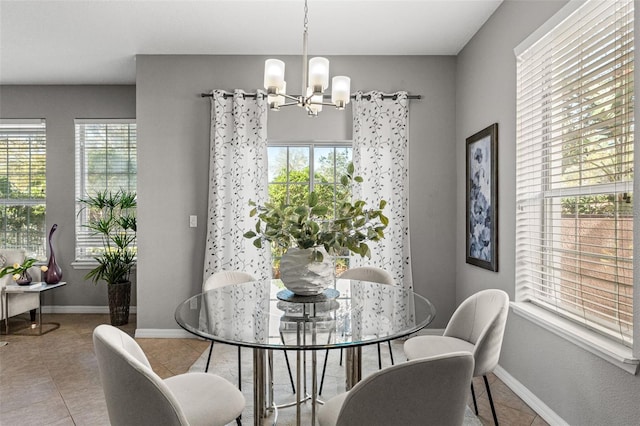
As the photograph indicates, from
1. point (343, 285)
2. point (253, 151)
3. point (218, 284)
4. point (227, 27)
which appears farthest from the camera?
point (253, 151)

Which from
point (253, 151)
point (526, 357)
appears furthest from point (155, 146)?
point (526, 357)

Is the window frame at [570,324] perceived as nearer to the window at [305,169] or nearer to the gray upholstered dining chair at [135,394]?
the gray upholstered dining chair at [135,394]

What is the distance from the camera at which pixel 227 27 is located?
331 centimetres

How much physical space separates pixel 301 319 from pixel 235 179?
93.1 inches

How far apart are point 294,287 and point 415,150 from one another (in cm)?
233

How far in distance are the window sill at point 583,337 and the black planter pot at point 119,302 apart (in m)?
3.81

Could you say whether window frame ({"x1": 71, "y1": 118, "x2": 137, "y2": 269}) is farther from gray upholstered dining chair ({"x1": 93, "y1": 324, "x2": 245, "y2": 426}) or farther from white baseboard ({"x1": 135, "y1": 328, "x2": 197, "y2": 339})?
gray upholstered dining chair ({"x1": 93, "y1": 324, "x2": 245, "y2": 426})

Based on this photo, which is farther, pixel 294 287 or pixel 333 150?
pixel 333 150

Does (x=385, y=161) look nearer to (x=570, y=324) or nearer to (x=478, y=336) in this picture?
(x=478, y=336)

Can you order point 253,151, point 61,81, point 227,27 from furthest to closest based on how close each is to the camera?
1. point 61,81
2. point 253,151
3. point 227,27

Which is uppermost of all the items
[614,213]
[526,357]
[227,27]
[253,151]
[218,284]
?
[227,27]

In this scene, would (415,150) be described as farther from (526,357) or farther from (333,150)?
(526,357)

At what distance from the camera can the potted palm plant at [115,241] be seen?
4301 millimetres

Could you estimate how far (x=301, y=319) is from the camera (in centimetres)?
166
